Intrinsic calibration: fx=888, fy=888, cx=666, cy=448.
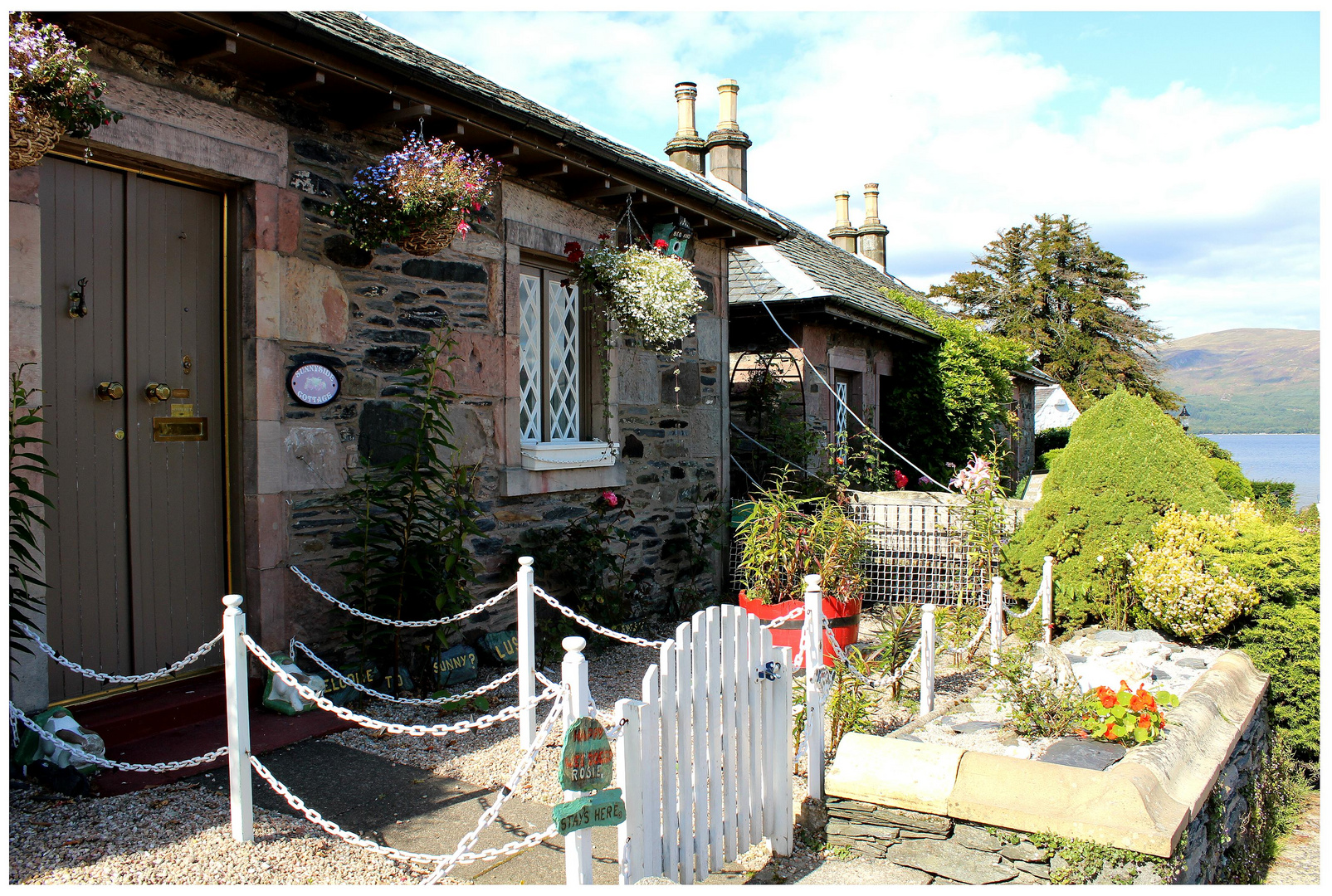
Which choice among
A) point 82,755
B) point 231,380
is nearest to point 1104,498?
point 231,380

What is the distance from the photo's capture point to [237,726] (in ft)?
10.6

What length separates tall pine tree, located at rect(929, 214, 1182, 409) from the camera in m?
31.7

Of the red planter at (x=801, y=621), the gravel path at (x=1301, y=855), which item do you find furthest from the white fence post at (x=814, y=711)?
the gravel path at (x=1301, y=855)

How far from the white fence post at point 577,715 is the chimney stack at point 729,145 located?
37.9 ft

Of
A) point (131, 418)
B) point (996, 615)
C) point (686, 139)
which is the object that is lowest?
point (996, 615)

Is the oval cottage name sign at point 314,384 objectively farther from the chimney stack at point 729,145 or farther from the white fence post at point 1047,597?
the chimney stack at point 729,145

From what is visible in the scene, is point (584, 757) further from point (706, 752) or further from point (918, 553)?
point (918, 553)

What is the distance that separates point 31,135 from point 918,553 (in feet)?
22.4

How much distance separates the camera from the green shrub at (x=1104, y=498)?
22.2 feet

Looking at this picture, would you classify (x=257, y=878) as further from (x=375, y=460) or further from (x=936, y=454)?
(x=936, y=454)

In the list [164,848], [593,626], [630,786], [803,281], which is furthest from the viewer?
[803,281]

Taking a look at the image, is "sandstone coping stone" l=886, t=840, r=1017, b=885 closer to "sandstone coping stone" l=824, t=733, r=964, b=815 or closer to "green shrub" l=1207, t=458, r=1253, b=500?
"sandstone coping stone" l=824, t=733, r=964, b=815

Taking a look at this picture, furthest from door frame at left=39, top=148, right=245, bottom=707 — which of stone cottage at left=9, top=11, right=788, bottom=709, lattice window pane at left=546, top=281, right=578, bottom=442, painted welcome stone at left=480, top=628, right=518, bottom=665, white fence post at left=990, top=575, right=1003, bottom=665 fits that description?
white fence post at left=990, top=575, right=1003, bottom=665

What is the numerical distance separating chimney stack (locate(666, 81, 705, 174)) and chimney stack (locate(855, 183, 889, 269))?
24.7 feet
